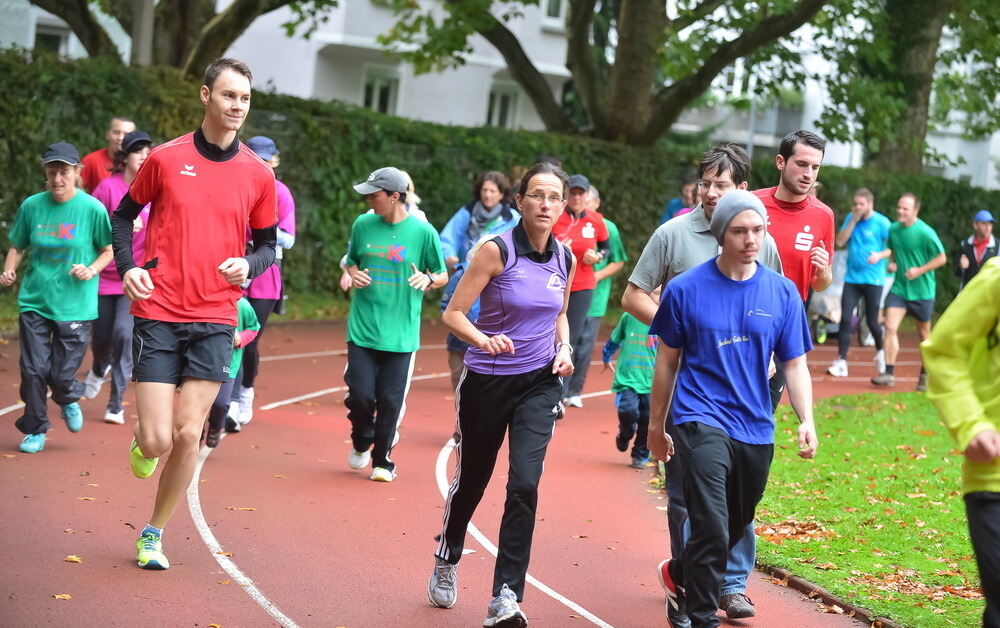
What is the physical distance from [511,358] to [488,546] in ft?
6.89

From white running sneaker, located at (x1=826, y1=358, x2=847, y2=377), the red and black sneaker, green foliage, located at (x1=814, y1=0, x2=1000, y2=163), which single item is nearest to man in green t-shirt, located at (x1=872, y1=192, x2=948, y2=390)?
white running sneaker, located at (x1=826, y1=358, x2=847, y2=377)

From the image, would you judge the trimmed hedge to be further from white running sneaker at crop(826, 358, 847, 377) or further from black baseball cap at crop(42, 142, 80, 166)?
black baseball cap at crop(42, 142, 80, 166)

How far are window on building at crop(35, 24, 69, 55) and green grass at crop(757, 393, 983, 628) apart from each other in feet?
77.3

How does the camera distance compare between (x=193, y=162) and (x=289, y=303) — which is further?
(x=289, y=303)

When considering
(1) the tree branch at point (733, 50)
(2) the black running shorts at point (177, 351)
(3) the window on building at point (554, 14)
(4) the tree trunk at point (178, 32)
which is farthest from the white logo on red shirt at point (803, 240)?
(3) the window on building at point (554, 14)

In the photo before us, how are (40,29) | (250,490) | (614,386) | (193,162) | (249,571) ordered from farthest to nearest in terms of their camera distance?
(40,29)
(614,386)
(250,490)
(249,571)
(193,162)

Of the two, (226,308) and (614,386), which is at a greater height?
(226,308)

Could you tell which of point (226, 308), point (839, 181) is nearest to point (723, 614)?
point (226, 308)

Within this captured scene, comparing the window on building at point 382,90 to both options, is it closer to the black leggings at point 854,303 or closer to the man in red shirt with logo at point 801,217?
the black leggings at point 854,303

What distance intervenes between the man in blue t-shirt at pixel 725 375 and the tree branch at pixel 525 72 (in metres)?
19.5

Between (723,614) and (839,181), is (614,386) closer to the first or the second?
(723,614)

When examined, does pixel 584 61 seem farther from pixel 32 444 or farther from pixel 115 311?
pixel 32 444

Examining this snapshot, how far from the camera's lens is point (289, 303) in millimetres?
21859

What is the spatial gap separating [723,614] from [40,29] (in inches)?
1148
